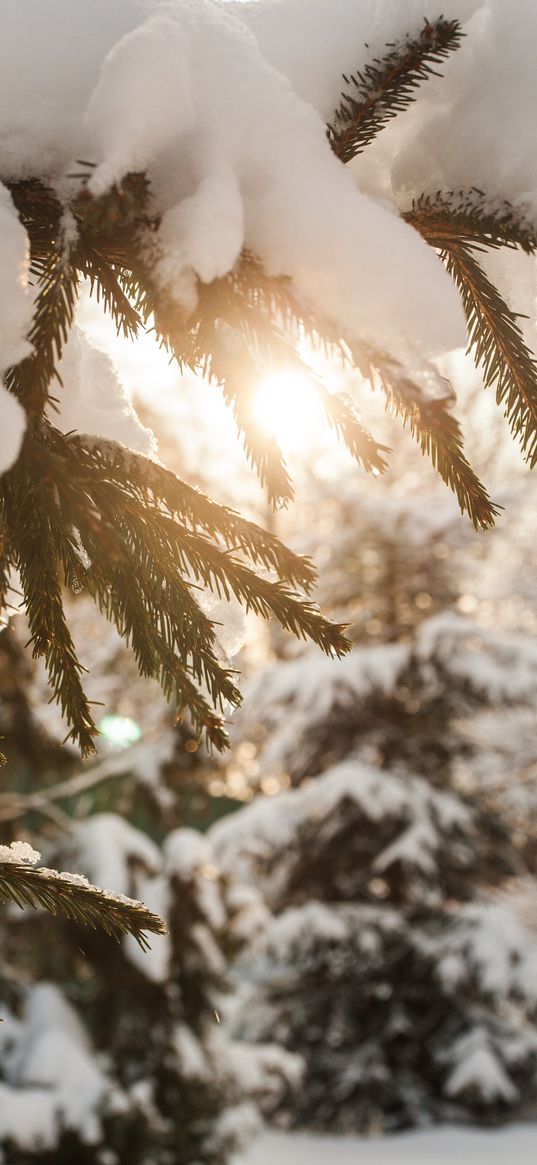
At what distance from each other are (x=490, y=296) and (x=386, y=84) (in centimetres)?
20

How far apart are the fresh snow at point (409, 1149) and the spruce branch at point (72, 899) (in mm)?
6108

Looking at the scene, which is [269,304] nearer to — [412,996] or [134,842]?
[134,842]

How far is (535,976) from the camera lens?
6.05m

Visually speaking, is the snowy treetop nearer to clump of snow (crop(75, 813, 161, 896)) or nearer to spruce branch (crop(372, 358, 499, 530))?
spruce branch (crop(372, 358, 499, 530))

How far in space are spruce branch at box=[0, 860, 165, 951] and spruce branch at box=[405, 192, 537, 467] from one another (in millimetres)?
510

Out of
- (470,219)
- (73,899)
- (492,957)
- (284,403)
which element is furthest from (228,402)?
(492,957)

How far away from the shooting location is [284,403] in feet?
2.35

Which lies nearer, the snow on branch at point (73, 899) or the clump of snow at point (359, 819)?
the snow on branch at point (73, 899)

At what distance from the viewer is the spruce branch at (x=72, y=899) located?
0.71 meters

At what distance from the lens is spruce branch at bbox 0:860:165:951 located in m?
0.71

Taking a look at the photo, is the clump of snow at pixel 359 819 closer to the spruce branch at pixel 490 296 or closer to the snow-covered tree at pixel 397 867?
the snow-covered tree at pixel 397 867

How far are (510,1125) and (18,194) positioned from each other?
761cm

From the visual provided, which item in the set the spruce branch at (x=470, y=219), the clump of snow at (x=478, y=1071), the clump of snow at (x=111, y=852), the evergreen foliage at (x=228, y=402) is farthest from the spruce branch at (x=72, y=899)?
the clump of snow at (x=478, y=1071)

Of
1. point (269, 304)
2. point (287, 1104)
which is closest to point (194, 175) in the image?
point (269, 304)
